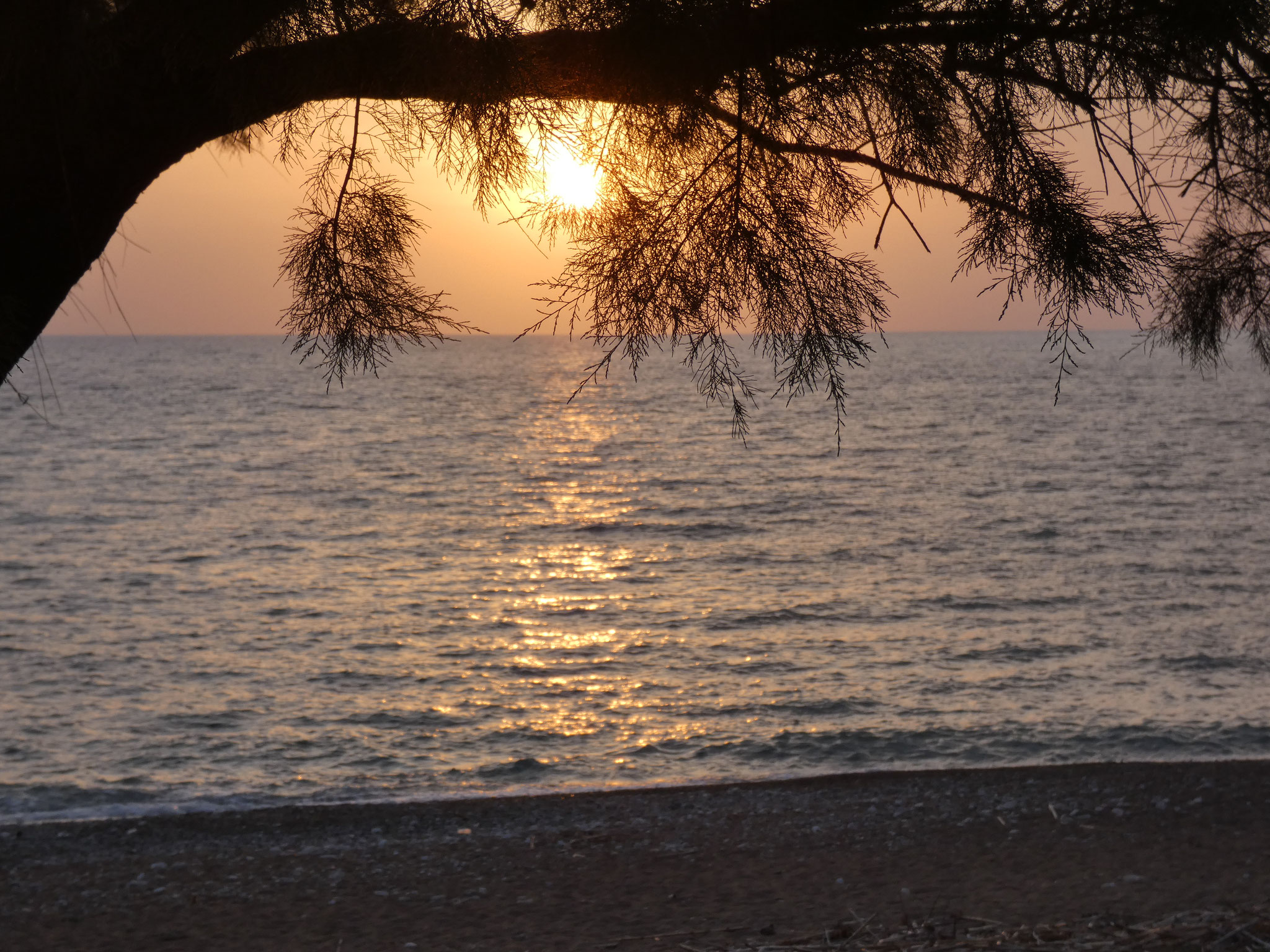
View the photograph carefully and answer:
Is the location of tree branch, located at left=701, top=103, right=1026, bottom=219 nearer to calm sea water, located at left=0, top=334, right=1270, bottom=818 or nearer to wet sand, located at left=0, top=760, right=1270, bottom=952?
wet sand, located at left=0, top=760, right=1270, bottom=952

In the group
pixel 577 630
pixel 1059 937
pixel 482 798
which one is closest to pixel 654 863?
pixel 482 798

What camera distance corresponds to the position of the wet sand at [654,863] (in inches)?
212

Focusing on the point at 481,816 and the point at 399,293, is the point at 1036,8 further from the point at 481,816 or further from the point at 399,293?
the point at 481,816

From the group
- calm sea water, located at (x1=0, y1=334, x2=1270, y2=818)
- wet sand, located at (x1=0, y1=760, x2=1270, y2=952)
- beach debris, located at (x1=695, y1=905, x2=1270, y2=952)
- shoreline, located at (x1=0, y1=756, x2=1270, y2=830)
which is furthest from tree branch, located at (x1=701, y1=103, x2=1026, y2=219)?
calm sea water, located at (x1=0, y1=334, x2=1270, y2=818)

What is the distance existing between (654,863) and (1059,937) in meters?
2.77

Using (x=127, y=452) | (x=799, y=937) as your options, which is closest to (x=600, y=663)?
(x=799, y=937)

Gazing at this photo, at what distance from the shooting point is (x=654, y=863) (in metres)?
6.32

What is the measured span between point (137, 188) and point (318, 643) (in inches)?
449

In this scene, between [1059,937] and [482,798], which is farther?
[482,798]

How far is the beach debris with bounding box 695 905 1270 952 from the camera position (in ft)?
12.2

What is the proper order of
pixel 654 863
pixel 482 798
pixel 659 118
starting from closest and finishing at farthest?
pixel 659 118, pixel 654 863, pixel 482 798

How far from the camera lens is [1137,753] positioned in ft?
32.6

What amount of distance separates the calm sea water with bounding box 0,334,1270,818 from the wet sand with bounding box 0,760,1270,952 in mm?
1415

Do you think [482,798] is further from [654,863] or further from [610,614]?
[610,614]
